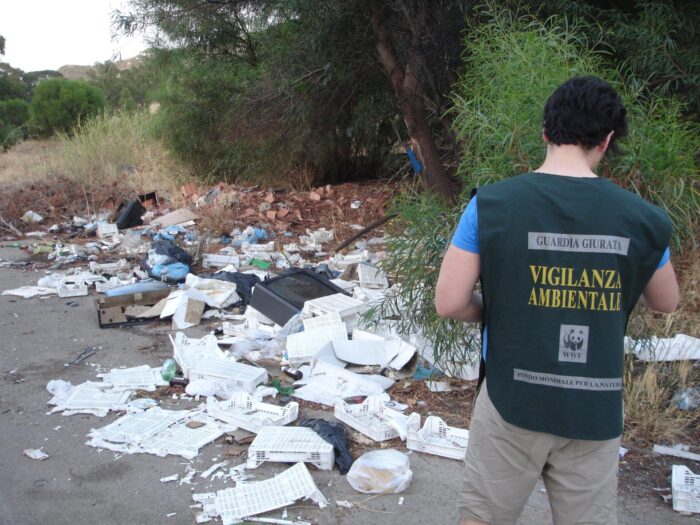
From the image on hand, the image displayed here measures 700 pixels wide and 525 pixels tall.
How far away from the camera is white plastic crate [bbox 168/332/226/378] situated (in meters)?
4.66

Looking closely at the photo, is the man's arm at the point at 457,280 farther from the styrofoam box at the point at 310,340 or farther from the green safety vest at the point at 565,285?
the styrofoam box at the point at 310,340

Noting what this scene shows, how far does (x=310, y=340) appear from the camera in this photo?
4961 mm

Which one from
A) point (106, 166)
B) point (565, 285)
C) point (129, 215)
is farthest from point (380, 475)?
point (106, 166)

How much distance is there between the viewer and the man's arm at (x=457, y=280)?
1.75 metres

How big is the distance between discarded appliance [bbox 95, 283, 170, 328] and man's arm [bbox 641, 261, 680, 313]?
16.2 ft

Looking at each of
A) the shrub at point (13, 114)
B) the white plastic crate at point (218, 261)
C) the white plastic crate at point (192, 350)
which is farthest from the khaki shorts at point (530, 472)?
the shrub at point (13, 114)

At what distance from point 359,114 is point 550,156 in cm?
839

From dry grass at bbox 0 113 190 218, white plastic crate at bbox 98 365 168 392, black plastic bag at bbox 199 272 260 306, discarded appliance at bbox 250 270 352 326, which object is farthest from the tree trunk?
dry grass at bbox 0 113 190 218

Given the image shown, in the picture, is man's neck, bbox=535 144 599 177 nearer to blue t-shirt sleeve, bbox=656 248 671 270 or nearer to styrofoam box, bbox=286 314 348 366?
blue t-shirt sleeve, bbox=656 248 671 270

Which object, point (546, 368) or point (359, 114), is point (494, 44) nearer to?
point (546, 368)

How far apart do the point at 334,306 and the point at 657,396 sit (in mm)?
2563

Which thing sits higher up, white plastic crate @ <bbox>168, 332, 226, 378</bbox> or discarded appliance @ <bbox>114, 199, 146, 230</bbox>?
discarded appliance @ <bbox>114, 199, 146, 230</bbox>

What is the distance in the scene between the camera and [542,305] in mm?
1698

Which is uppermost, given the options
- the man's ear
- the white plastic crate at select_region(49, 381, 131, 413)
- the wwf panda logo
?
the man's ear
